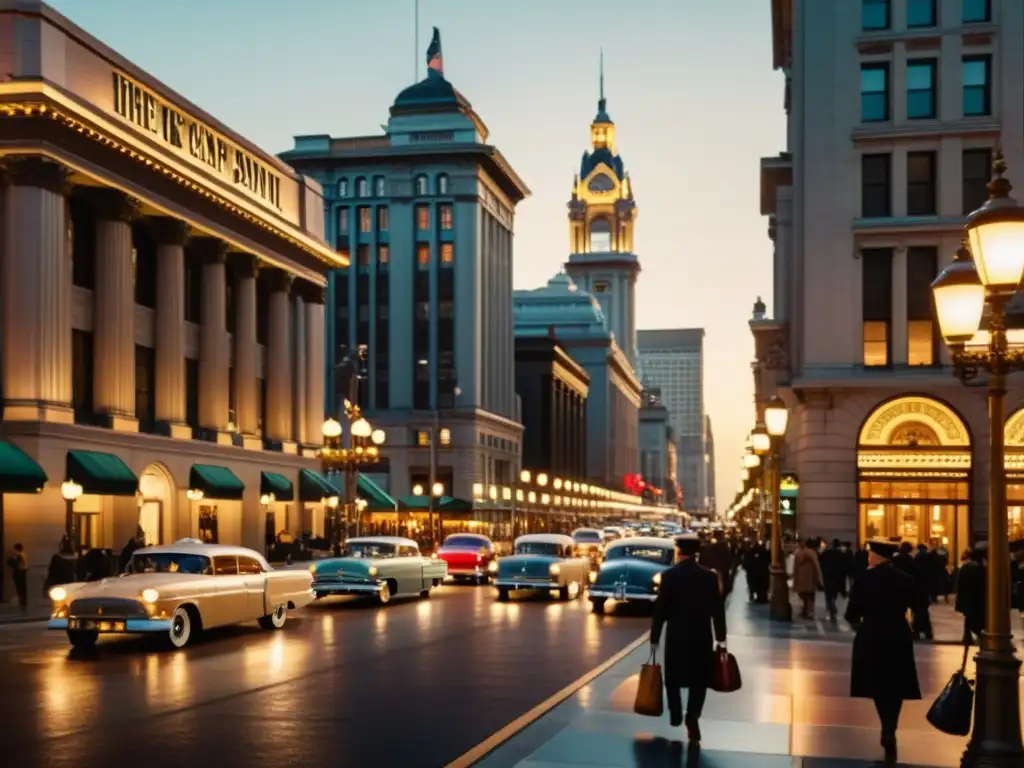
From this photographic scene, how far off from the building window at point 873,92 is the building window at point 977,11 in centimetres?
289

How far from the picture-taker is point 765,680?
1775cm

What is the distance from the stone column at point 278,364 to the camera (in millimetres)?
62406

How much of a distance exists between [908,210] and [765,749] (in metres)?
33.8

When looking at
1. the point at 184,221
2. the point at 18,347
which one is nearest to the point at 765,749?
the point at 18,347

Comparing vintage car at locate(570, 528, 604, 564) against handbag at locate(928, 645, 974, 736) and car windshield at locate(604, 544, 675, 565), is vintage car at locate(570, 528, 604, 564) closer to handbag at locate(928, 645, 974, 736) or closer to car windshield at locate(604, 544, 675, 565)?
car windshield at locate(604, 544, 675, 565)

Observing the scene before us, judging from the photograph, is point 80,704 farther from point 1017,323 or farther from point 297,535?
point 297,535

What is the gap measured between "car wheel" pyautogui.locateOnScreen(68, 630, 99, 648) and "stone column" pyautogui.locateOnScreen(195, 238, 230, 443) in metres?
34.3

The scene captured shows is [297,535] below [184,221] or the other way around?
below

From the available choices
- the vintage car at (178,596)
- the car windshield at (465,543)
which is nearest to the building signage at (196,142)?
the car windshield at (465,543)

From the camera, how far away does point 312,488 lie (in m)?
63.8

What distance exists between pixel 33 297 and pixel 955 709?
35010 millimetres

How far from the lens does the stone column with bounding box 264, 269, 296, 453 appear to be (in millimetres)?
62406

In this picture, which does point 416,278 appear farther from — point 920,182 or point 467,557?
point 920,182

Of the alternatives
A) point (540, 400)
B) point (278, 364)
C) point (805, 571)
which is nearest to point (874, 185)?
point (805, 571)
